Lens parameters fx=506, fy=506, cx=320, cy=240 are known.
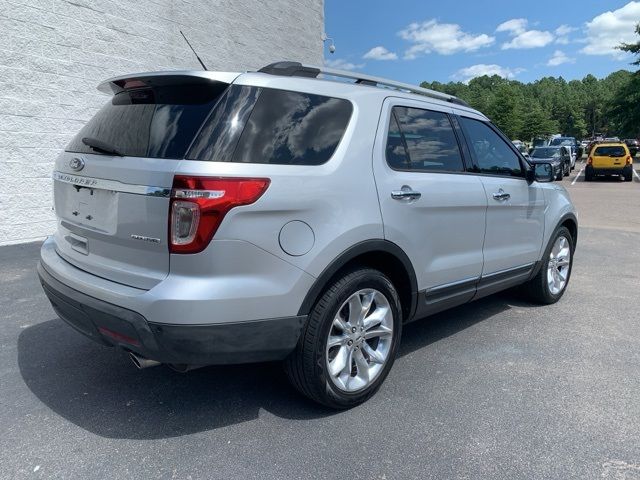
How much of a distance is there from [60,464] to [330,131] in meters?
2.19

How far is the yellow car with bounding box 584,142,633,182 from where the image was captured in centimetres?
2227

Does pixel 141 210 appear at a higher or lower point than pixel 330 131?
lower

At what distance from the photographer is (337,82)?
3.04m

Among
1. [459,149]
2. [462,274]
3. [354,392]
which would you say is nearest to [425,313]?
[462,274]

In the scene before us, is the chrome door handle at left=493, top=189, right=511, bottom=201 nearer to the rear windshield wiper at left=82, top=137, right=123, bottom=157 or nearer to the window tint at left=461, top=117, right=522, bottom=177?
the window tint at left=461, top=117, right=522, bottom=177

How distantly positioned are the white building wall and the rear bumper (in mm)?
5568

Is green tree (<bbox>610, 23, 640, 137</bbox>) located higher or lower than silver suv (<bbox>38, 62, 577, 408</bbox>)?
higher

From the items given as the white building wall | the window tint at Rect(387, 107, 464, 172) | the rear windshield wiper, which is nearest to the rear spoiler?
the rear windshield wiper

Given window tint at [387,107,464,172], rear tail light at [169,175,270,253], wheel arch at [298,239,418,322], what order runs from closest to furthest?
rear tail light at [169,175,270,253] < wheel arch at [298,239,418,322] < window tint at [387,107,464,172]

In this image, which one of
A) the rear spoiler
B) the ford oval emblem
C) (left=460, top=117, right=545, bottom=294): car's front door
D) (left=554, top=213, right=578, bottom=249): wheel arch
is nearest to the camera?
the rear spoiler

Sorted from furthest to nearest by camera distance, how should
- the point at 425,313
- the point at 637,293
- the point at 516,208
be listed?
the point at 637,293
the point at 516,208
the point at 425,313

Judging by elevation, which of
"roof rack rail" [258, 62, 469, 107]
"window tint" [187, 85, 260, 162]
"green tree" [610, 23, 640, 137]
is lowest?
"window tint" [187, 85, 260, 162]

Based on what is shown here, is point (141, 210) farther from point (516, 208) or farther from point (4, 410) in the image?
point (516, 208)

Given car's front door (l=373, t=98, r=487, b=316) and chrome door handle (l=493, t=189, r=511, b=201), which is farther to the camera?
chrome door handle (l=493, t=189, r=511, b=201)
